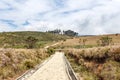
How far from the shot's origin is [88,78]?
71.7ft

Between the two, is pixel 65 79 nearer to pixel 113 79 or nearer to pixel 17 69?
pixel 113 79

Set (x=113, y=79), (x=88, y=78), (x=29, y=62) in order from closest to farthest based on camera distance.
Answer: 1. (x=113, y=79)
2. (x=88, y=78)
3. (x=29, y=62)

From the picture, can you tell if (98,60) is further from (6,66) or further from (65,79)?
(6,66)

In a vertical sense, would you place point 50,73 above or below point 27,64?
below

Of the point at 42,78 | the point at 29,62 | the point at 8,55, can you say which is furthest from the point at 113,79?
the point at 29,62

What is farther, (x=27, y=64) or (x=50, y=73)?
(x=27, y=64)

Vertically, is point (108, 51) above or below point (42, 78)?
above

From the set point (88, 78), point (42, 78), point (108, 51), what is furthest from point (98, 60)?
point (42, 78)

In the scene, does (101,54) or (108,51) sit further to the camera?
(101,54)

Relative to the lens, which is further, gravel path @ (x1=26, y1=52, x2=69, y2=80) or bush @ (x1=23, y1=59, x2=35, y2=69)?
bush @ (x1=23, y1=59, x2=35, y2=69)

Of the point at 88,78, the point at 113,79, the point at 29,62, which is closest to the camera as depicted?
the point at 113,79

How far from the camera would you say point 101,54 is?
27.3 meters

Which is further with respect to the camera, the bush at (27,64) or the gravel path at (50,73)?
the bush at (27,64)

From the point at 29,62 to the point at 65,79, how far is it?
11.8 m
